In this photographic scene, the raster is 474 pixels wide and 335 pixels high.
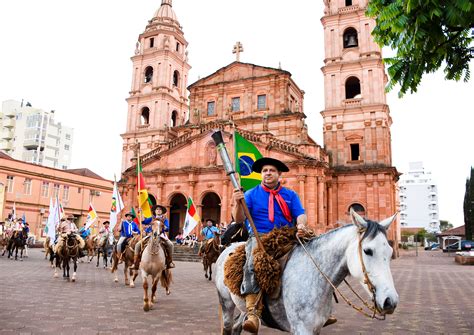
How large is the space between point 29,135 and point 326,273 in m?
88.8

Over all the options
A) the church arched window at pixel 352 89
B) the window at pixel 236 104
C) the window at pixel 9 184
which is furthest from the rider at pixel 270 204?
the window at pixel 9 184

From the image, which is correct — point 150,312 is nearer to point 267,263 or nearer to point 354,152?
point 267,263

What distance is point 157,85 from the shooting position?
44.0 metres

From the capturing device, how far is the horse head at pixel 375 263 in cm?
330

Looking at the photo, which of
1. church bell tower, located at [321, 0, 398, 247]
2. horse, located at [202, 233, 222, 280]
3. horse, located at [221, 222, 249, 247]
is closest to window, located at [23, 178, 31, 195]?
church bell tower, located at [321, 0, 398, 247]

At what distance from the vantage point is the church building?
3300 cm

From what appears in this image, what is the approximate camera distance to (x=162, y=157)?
123ft

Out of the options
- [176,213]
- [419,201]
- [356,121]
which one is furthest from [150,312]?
[419,201]

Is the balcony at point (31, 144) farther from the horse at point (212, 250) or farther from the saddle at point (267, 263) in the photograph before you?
the saddle at point (267, 263)

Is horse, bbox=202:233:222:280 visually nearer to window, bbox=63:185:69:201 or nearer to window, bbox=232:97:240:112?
window, bbox=232:97:240:112

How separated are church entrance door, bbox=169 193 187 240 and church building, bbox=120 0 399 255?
104mm

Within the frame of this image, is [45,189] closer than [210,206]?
No

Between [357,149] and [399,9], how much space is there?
32.0m

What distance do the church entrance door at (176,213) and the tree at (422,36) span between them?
32897 millimetres
